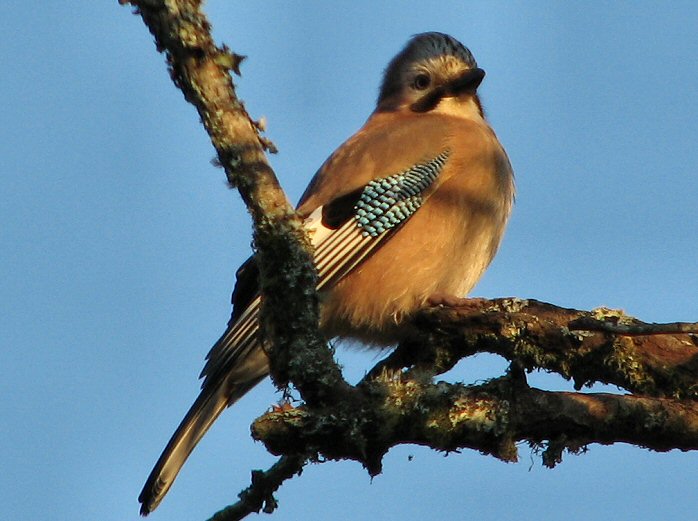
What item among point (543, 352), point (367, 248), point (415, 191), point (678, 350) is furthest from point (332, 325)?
point (678, 350)

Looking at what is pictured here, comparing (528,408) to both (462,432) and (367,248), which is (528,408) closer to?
(462,432)

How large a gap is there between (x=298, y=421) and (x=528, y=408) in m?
1.16

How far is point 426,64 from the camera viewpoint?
9742mm

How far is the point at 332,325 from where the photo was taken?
8.14 m

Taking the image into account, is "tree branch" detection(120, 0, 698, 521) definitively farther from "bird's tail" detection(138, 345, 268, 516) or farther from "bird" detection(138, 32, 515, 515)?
"bird" detection(138, 32, 515, 515)


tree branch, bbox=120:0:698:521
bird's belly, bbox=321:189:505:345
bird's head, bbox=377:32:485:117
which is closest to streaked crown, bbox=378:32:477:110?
bird's head, bbox=377:32:485:117

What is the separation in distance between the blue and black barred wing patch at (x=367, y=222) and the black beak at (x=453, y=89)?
149 centimetres

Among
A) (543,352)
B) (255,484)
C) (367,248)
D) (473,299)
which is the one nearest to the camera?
(255,484)

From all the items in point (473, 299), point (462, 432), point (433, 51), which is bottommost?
point (462, 432)

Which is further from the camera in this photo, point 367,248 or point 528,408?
point 367,248

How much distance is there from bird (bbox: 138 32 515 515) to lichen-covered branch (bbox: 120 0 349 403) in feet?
5.92

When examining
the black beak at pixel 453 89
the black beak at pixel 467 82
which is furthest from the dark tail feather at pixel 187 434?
the black beak at pixel 467 82

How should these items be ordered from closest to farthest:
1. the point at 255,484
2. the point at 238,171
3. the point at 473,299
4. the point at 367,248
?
the point at 238,171 < the point at 255,484 < the point at 473,299 < the point at 367,248

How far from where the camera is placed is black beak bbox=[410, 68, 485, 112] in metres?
9.48
